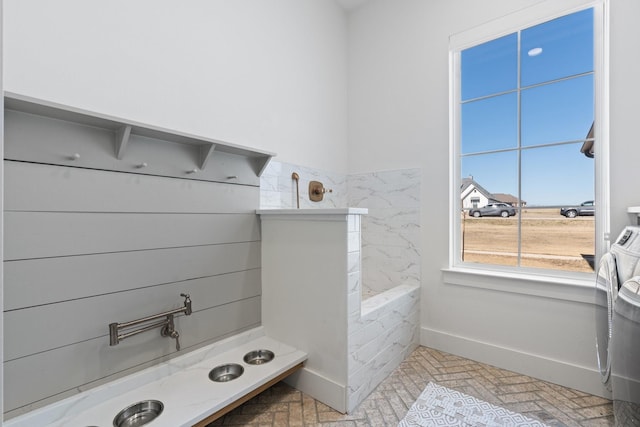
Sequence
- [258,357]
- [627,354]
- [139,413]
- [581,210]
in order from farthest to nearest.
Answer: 1. [581,210]
2. [258,357]
3. [139,413]
4. [627,354]

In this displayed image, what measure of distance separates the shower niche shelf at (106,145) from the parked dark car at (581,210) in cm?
220

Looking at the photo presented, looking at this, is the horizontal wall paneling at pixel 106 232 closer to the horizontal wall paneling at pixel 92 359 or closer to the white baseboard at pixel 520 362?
the horizontal wall paneling at pixel 92 359

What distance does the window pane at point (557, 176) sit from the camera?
2.10 meters

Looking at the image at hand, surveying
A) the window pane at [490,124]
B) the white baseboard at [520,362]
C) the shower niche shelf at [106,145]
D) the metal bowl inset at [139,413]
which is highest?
the window pane at [490,124]

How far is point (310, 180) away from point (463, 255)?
1.50 meters

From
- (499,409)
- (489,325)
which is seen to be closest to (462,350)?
(489,325)

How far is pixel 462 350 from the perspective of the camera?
246 cm

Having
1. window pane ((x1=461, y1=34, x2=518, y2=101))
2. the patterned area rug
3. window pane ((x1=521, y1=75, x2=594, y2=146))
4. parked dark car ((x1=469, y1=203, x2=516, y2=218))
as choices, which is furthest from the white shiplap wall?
window pane ((x1=521, y1=75, x2=594, y2=146))

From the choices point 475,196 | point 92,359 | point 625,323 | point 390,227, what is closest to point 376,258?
point 390,227

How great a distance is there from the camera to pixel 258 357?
1966 millimetres

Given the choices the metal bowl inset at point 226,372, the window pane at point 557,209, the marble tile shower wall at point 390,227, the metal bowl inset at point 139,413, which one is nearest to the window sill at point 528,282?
the window pane at point 557,209

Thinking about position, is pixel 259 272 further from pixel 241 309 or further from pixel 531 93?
pixel 531 93

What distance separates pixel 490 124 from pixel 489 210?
2.34 ft

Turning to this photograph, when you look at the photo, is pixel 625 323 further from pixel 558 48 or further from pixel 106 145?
pixel 106 145
